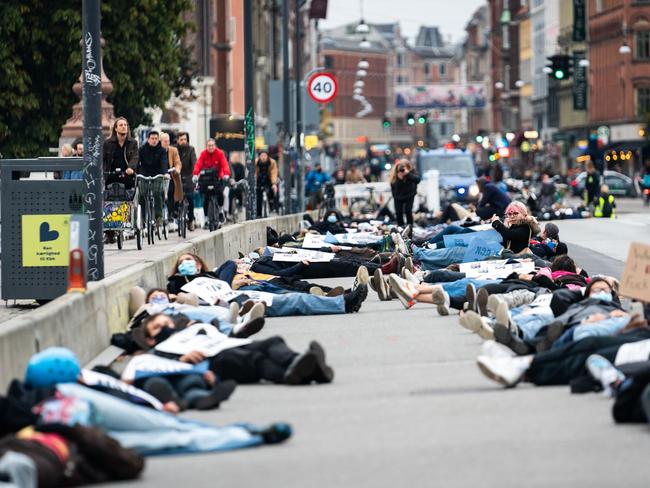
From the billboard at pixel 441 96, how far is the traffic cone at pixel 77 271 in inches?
6980

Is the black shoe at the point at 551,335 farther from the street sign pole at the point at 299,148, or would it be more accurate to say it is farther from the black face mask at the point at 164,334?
the street sign pole at the point at 299,148

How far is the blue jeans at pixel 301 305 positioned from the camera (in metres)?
18.2

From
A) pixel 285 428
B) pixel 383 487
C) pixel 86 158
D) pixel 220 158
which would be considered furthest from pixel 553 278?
pixel 220 158

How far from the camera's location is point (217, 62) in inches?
3049

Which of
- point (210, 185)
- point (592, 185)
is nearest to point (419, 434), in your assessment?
point (210, 185)

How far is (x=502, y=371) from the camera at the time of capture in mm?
11484

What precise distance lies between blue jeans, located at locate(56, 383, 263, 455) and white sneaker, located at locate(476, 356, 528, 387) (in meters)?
2.54

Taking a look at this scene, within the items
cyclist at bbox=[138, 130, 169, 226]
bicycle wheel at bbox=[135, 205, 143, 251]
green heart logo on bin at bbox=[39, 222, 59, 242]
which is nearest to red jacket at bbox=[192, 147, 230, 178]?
cyclist at bbox=[138, 130, 169, 226]

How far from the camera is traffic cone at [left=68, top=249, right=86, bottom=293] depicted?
13.5 m

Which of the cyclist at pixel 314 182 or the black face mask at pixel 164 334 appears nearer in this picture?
the black face mask at pixel 164 334

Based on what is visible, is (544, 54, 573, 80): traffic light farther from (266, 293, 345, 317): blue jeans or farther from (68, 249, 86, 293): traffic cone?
(68, 249, 86, 293): traffic cone

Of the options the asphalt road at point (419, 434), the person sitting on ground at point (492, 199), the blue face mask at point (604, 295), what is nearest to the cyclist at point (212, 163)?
the person sitting on ground at point (492, 199)

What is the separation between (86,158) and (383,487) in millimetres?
9764

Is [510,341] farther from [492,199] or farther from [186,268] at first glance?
[492,199]
